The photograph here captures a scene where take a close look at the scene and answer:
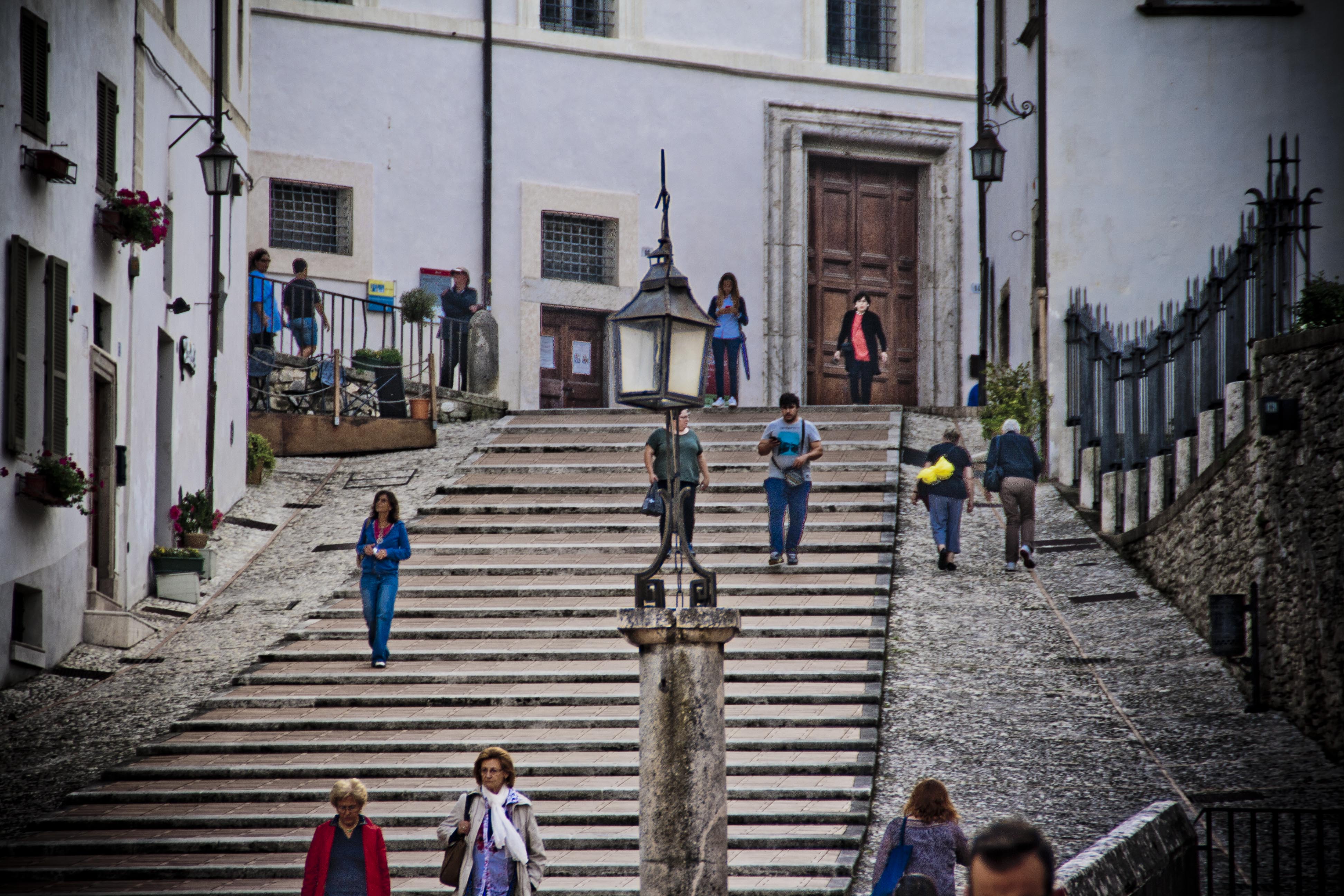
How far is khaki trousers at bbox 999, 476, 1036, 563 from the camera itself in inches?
595

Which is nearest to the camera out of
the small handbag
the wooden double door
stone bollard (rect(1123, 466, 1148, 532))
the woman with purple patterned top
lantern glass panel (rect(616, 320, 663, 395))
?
the woman with purple patterned top

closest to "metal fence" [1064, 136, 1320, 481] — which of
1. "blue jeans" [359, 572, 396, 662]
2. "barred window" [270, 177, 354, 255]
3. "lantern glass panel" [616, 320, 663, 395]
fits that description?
"lantern glass panel" [616, 320, 663, 395]

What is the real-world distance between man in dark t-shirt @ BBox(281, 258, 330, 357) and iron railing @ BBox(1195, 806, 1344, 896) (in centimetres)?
1493

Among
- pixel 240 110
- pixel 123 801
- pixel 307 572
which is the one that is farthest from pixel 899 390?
pixel 123 801

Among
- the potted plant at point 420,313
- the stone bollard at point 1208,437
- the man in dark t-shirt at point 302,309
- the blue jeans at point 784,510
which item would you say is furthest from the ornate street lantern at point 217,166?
the stone bollard at point 1208,437

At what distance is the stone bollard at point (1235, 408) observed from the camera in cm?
1285

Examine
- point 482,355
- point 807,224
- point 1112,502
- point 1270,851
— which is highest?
point 807,224

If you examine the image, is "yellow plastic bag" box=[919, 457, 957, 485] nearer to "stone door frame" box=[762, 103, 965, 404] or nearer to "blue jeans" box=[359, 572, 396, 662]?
"blue jeans" box=[359, 572, 396, 662]

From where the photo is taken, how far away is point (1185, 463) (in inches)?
566

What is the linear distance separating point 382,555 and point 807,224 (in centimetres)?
1464

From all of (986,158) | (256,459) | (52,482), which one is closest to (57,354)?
(52,482)

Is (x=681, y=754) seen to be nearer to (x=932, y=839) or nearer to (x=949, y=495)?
(x=932, y=839)

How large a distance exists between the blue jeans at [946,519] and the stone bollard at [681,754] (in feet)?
26.0

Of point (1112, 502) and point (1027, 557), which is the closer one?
point (1027, 557)
